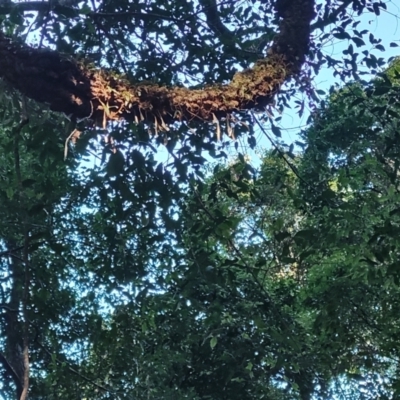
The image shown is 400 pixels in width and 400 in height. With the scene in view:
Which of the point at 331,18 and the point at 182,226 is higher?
the point at 331,18

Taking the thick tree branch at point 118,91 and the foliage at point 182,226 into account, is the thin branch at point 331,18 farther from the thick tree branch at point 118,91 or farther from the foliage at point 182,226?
the thick tree branch at point 118,91

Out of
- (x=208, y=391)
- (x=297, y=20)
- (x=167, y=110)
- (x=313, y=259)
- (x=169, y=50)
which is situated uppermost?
(x=313, y=259)

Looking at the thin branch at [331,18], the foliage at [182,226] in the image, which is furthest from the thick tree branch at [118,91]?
the thin branch at [331,18]

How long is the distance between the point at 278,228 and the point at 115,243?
0.96 meters

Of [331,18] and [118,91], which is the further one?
[331,18]

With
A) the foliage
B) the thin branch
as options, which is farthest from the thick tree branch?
the thin branch

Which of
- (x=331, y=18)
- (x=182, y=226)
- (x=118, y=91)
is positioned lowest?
(x=118, y=91)

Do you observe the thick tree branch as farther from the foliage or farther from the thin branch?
the thin branch

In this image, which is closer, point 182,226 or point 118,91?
point 118,91

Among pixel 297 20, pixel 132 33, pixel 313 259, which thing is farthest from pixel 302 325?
pixel 297 20

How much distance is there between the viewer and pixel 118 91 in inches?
65.4

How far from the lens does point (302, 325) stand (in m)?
5.75

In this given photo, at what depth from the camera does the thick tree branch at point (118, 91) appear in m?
1.60

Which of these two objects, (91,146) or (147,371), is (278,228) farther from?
(147,371)
